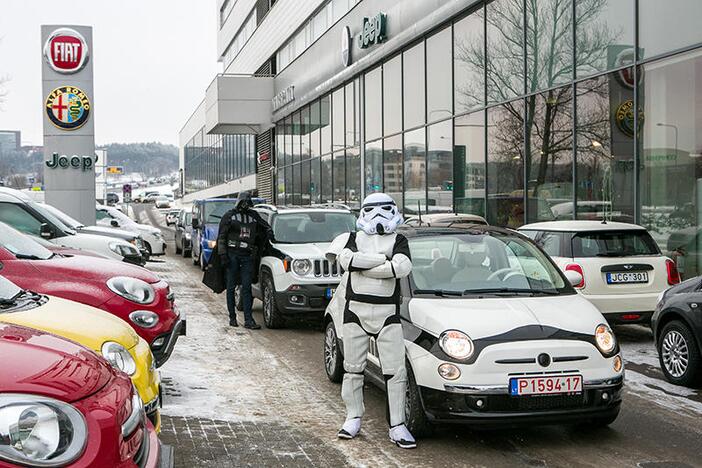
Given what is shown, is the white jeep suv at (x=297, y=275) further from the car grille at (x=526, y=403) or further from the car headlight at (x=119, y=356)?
the car headlight at (x=119, y=356)

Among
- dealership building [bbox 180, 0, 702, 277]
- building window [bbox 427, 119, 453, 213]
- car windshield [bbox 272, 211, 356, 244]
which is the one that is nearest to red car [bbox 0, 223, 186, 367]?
car windshield [bbox 272, 211, 356, 244]

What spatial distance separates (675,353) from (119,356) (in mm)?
5206

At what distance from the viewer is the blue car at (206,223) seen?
19.8 m

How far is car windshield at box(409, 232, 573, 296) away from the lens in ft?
21.8

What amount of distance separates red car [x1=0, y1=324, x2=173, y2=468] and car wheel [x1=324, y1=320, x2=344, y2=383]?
162 inches

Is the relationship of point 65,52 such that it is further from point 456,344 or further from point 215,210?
point 456,344

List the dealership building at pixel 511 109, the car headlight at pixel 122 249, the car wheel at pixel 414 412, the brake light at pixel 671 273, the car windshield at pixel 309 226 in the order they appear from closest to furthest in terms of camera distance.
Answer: the car wheel at pixel 414 412 → the brake light at pixel 671 273 → the car windshield at pixel 309 226 → the dealership building at pixel 511 109 → the car headlight at pixel 122 249

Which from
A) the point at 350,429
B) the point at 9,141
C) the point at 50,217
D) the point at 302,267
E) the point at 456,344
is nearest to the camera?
the point at 456,344

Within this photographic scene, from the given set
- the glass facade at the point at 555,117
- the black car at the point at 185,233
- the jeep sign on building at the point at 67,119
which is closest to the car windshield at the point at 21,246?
the glass facade at the point at 555,117

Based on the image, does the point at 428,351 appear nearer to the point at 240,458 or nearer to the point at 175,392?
the point at 240,458

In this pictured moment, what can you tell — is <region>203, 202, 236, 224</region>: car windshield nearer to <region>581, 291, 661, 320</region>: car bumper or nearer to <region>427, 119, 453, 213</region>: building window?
<region>427, 119, 453, 213</region>: building window

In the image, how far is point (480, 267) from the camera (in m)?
6.90

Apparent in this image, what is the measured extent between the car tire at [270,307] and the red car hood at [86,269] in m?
3.49

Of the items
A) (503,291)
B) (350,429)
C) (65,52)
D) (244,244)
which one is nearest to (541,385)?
(503,291)
